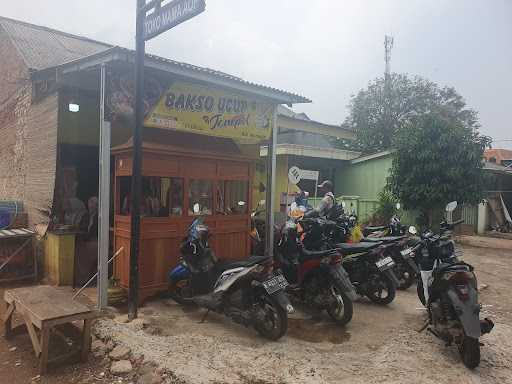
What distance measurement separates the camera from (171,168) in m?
5.85

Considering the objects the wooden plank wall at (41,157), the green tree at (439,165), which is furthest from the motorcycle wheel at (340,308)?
the green tree at (439,165)

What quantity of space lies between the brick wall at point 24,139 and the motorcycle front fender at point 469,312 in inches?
238

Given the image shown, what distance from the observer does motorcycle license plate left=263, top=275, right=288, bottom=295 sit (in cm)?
434

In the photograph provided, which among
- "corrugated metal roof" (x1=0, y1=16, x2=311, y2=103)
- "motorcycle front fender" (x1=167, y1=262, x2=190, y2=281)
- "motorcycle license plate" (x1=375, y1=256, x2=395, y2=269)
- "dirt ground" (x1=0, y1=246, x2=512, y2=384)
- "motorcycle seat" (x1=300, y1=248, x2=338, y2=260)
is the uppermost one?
"corrugated metal roof" (x1=0, y1=16, x2=311, y2=103)

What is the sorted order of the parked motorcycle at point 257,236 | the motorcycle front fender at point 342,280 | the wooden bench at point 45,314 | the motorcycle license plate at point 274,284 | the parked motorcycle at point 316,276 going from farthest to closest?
the parked motorcycle at point 257,236 → the parked motorcycle at point 316,276 → the motorcycle front fender at point 342,280 → the motorcycle license plate at point 274,284 → the wooden bench at point 45,314

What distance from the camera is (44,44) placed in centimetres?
887

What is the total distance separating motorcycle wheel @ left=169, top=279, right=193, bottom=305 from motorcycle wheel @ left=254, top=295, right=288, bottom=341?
1.30 metres

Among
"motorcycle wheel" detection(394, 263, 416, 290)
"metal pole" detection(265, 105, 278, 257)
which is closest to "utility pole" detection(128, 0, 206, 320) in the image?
"metal pole" detection(265, 105, 278, 257)

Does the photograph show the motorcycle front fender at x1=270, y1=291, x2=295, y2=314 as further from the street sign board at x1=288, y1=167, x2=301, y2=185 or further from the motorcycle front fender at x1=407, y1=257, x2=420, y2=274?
the street sign board at x1=288, y1=167, x2=301, y2=185

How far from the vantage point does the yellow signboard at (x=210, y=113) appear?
18.4 feet

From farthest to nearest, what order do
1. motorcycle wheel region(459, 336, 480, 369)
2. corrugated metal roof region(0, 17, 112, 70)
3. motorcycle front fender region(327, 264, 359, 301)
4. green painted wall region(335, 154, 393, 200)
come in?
green painted wall region(335, 154, 393, 200) < corrugated metal roof region(0, 17, 112, 70) < motorcycle front fender region(327, 264, 359, 301) < motorcycle wheel region(459, 336, 480, 369)

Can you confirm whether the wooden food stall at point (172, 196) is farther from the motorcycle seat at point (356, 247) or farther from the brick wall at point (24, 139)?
the motorcycle seat at point (356, 247)

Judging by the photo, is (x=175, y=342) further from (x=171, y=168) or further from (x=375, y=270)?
(x=375, y=270)

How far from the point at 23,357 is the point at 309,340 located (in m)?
2.92
